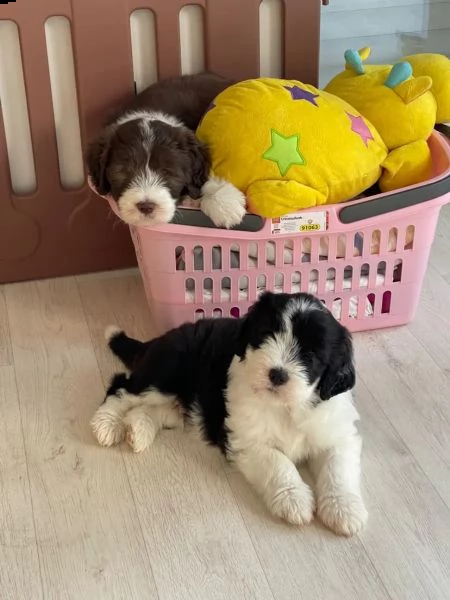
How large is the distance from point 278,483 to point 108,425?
0.42 m

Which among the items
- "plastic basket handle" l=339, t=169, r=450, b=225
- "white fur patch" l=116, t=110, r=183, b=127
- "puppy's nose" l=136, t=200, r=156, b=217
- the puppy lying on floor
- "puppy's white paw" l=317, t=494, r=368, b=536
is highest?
"white fur patch" l=116, t=110, r=183, b=127

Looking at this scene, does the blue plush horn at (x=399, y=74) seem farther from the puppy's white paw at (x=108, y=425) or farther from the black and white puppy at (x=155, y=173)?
the puppy's white paw at (x=108, y=425)

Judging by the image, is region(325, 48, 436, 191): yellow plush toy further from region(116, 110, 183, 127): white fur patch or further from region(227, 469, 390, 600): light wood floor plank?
region(227, 469, 390, 600): light wood floor plank

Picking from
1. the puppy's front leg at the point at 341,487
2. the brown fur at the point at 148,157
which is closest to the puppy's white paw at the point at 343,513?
the puppy's front leg at the point at 341,487

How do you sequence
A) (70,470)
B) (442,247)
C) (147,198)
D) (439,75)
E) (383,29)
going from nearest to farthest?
1. (70,470)
2. (147,198)
3. (439,75)
4. (442,247)
5. (383,29)

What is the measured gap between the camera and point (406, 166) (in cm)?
221

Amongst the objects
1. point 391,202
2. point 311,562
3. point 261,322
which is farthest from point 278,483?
point 391,202

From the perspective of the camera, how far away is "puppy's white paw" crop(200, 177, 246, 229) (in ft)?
6.63

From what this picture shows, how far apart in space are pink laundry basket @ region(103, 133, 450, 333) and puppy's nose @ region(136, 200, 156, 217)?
0.06 m

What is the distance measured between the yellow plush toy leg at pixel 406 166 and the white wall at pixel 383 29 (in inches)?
38.1

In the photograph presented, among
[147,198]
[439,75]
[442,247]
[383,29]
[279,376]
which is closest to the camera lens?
[279,376]

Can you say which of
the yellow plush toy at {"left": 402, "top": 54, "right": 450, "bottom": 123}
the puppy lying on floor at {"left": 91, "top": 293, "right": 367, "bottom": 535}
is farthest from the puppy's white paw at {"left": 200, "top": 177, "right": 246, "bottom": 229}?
the yellow plush toy at {"left": 402, "top": 54, "right": 450, "bottom": 123}

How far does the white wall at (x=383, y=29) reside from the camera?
321 cm

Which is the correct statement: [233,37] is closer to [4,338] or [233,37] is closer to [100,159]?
[100,159]
